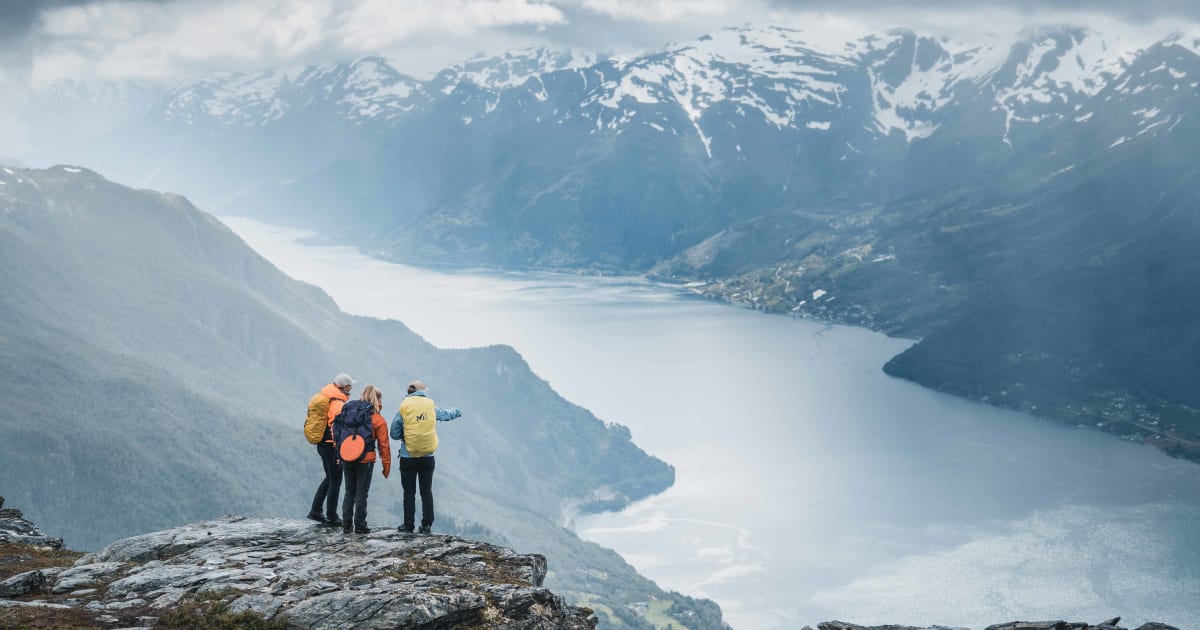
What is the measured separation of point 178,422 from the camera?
135375 mm

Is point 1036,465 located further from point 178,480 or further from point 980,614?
point 178,480

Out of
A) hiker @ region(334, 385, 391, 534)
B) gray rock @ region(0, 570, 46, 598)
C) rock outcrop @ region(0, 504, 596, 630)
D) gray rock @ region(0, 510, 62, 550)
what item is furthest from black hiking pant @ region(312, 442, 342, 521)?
gray rock @ region(0, 510, 62, 550)

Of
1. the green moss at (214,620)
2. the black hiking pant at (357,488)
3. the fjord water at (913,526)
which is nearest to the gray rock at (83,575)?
the green moss at (214,620)

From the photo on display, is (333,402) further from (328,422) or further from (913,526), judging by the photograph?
(913,526)

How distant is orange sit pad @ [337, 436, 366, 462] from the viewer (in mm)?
23297

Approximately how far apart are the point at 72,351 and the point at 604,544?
270ft

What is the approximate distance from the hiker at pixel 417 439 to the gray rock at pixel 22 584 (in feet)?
25.1

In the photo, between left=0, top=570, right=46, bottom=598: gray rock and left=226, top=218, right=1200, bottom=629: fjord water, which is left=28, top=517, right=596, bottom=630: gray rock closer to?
left=0, top=570, right=46, bottom=598: gray rock

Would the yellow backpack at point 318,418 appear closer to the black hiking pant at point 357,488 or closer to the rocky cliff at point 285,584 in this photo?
the black hiking pant at point 357,488

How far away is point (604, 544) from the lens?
152 meters

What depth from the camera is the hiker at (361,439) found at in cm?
2317

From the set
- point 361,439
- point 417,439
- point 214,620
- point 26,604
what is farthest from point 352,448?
point 26,604

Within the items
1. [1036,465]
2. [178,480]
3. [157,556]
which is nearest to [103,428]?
[178,480]

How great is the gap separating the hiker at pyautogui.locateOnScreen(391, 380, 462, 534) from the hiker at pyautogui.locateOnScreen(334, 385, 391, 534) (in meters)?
0.44
